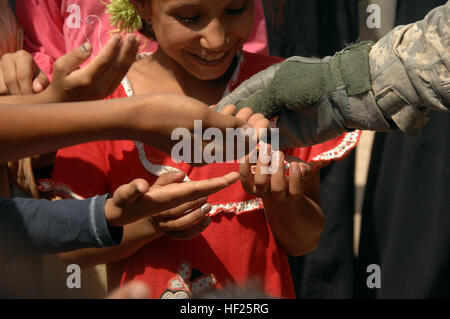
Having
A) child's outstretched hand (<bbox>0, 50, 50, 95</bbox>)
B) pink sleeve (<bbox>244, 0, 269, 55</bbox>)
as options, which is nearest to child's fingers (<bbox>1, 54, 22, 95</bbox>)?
child's outstretched hand (<bbox>0, 50, 50, 95</bbox>)

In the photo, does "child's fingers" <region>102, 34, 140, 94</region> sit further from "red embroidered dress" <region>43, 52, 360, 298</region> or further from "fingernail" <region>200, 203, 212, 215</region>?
"fingernail" <region>200, 203, 212, 215</region>

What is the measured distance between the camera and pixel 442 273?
1530 millimetres

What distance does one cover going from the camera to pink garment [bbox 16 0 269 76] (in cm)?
129

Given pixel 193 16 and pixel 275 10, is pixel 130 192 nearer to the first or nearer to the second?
pixel 193 16

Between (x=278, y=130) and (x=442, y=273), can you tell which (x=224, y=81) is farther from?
(x=442, y=273)

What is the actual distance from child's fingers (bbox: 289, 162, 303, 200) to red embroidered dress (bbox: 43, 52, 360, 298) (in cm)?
13

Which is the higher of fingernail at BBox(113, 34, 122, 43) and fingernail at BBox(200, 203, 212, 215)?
fingernail at BBox(113, 34, 122, 43)

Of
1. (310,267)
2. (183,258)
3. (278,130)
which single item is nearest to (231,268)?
(183,258)

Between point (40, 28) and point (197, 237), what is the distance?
2.10ft

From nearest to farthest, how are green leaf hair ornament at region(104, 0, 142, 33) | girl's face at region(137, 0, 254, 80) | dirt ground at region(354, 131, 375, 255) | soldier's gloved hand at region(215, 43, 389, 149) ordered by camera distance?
soldier's gloved hand at region(215, 43, 389, 149) → girl's face at region(137, 0, 254, 80) → green leaf hair ornament at region(104, 0, 142, 33) → dirt ground at region(354, 131, 375, 255)

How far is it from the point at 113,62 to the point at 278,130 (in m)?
0.30

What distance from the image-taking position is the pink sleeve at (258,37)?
56.2 inches

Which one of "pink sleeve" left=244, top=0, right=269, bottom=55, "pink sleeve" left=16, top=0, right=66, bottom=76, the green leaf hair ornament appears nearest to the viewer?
the green leaf hair ornament

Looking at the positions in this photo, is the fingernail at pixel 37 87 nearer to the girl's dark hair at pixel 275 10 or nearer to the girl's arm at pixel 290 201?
the girl's arm at pixel 290 201
